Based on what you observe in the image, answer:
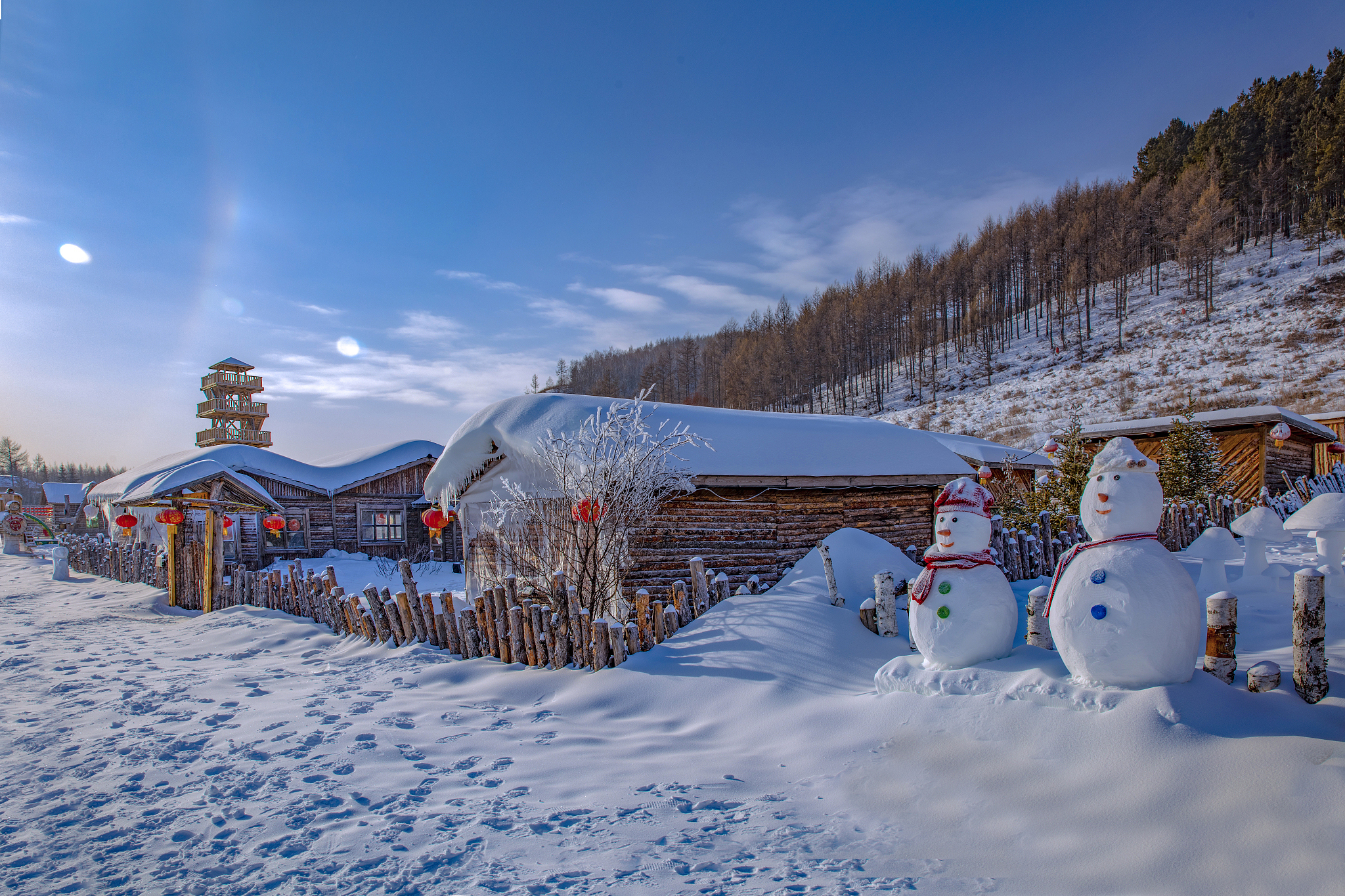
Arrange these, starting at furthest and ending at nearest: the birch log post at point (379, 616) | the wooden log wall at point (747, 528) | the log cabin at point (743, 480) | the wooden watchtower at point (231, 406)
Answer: the wooden watchtower at point (231, 406)
the log cabin at point (743, 480)
the wooden log wall at point (747, 528)
the birch log post at point (379, 616)

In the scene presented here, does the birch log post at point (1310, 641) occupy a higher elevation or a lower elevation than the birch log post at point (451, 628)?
higher

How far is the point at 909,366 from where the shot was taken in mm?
54250

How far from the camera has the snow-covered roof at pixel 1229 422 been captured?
18828 millimetres

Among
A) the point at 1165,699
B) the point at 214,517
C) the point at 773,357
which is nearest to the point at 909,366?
the point at 773,357

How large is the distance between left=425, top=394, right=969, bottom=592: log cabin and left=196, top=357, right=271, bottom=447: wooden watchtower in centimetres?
2914

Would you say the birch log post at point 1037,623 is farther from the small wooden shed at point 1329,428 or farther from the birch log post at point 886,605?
the small wooden shed at point 1329,428

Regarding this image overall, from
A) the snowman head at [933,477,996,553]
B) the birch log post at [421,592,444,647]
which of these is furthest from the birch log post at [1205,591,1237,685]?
the birch log post at [421,592,444,647]

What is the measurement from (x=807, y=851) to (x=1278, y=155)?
233 ft

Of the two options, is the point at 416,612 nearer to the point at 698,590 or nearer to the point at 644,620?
the point at 644,620

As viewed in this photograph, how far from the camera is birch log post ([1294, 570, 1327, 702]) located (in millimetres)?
3537

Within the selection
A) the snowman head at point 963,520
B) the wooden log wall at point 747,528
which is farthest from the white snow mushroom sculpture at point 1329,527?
the wooden log wall at point 747,528

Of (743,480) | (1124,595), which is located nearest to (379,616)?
(743,480)

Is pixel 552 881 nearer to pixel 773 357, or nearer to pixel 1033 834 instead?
pixel 1033 834

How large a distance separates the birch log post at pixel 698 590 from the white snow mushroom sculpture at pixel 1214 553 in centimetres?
540
